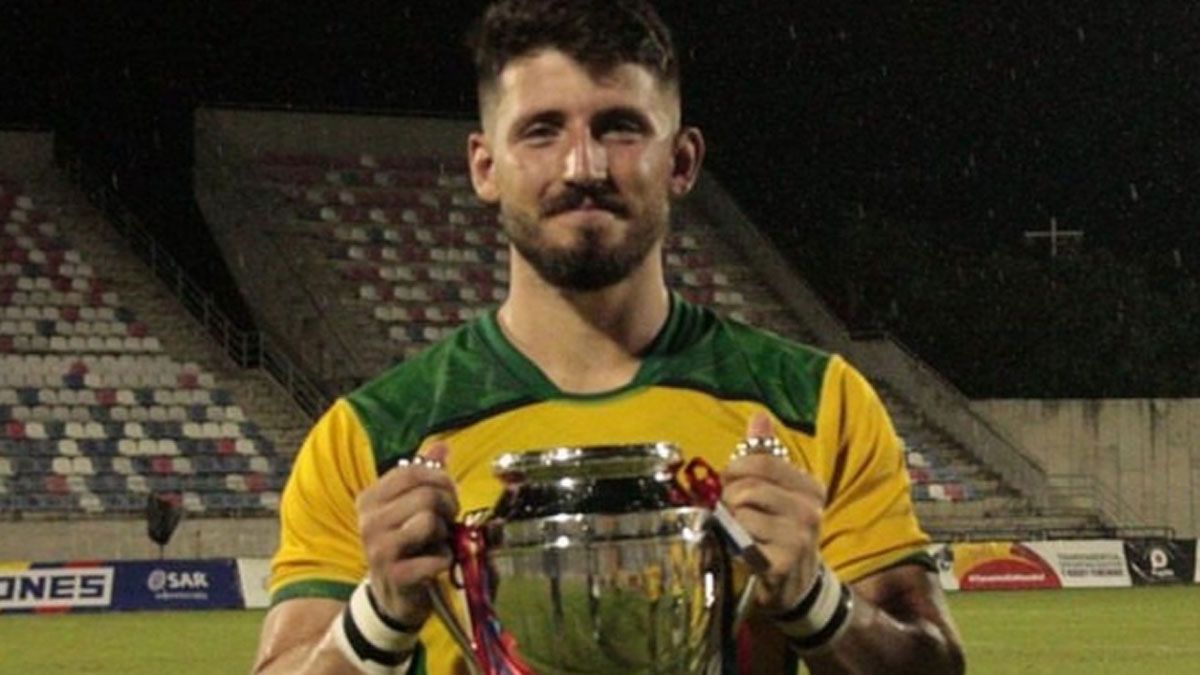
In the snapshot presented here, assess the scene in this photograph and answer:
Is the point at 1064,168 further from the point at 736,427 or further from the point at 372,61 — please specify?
the point at 736,427

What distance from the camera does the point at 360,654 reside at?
2822 mm

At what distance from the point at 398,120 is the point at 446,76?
1.63m

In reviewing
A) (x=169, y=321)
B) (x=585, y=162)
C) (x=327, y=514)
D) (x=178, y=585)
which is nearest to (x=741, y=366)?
(x=585, y=162)

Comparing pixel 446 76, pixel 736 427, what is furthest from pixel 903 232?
pixel 736 427

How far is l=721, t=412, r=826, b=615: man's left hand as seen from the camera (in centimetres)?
258

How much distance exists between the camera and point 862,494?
3.15 m

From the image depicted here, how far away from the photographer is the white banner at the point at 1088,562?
29.2 meters

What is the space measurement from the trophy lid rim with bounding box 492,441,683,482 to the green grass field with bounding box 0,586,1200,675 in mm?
13120

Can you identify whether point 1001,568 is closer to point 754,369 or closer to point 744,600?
point 754,369

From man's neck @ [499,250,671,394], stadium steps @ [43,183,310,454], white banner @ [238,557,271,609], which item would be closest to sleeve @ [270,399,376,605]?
man's neck @ [499,250,671,394]

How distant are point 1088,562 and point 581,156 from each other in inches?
1076

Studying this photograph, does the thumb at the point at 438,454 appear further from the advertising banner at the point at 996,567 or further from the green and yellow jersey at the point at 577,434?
the advertising banner at the point at 996,567

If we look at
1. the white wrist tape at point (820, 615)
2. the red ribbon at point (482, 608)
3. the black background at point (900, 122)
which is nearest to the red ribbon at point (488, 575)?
the red ribbon at point (482, 608)

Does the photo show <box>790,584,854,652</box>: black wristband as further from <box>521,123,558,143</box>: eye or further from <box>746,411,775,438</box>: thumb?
<box>521,123,558,143</box>: eye
